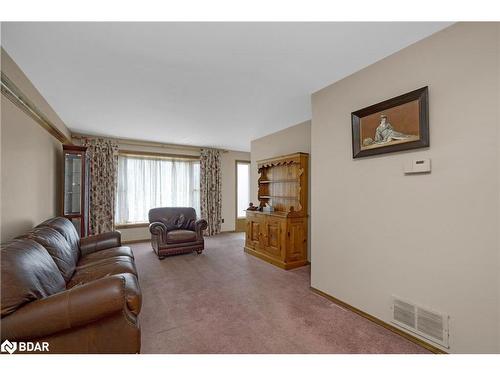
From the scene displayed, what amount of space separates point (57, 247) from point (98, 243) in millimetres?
945

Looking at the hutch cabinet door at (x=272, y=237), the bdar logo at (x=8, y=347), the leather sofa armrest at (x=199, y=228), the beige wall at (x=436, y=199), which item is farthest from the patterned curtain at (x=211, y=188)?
the bdar logo at (x=8, y=347)

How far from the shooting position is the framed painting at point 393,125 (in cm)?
174

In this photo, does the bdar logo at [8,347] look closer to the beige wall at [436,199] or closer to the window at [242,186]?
the beige wall at [436,199]

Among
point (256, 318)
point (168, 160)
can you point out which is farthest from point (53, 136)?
point (256, 318)

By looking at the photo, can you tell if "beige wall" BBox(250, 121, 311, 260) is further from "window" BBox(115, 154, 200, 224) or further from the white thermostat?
the white thermostat

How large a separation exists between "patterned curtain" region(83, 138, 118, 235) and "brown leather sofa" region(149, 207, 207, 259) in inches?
46.4

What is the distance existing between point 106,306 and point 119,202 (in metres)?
4.54

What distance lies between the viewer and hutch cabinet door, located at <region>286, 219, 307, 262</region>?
3637mm

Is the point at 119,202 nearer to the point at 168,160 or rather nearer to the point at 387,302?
the point at 168,160

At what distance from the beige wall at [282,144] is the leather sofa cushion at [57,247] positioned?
330cm

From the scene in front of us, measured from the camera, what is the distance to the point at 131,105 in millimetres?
3129

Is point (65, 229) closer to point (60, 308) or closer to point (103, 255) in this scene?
point (103, 255)

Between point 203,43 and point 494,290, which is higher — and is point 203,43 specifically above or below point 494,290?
above

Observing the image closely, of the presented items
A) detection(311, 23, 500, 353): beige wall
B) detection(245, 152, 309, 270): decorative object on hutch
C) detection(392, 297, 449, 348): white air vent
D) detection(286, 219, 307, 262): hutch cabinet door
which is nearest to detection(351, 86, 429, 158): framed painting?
detection(311, 23, 500, 353): beige wall
